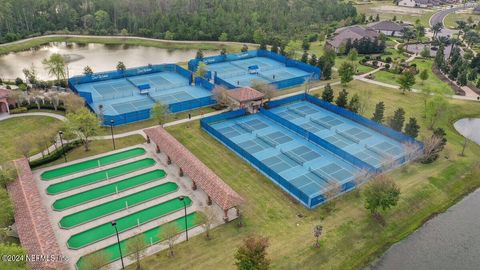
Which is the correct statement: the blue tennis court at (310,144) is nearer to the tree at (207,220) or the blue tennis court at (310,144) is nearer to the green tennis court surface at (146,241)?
the tree at (207,220)

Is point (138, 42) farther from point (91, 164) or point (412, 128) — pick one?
point (412, 128)

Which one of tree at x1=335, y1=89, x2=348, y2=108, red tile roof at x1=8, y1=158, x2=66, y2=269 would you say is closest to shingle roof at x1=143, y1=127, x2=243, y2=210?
red tile roof at x1=8, y1=158, x2=66, y2=269

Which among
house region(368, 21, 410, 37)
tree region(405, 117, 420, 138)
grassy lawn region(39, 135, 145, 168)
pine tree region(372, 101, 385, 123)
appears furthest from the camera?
house region(368, 21, 410, 37)

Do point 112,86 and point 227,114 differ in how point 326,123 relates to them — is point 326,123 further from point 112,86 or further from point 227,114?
point 112,86

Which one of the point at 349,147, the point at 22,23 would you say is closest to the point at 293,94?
the point at 349,147

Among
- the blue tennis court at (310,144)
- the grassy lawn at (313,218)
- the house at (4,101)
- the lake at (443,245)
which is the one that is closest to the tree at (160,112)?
the grassy lawn at (313,218)

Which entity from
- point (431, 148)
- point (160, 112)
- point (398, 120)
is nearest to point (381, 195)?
point (431, 148)

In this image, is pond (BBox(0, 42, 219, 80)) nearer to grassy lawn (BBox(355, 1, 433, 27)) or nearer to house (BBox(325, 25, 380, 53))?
house (BBox(325, 25, 380, 53))
